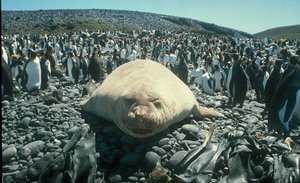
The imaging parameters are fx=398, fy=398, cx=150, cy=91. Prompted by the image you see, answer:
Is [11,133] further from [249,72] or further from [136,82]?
[249,72]

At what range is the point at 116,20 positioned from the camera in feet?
197

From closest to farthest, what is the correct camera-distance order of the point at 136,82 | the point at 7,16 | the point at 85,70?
the point at 136,82 < the point at 85,70 < the point at 7,16

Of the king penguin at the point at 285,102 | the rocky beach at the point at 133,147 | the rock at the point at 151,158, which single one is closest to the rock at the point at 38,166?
the rocky beach at the point at 133,147

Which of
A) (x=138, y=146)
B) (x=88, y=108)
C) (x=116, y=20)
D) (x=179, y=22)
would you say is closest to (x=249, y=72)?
(x=88, y=108)

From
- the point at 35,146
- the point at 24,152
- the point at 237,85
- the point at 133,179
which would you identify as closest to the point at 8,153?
the point at 24,152

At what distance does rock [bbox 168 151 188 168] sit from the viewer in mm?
5007

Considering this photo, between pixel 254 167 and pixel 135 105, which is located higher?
pixel 135 105

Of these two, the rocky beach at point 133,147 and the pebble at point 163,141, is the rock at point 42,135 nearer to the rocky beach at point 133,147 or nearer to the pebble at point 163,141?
the rocky beach at point 133,147

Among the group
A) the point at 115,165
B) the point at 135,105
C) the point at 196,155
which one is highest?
the point at 135,105

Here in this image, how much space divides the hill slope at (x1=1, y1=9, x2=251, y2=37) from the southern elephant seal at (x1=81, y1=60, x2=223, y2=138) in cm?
4006

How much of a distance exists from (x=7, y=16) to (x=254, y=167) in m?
59.1

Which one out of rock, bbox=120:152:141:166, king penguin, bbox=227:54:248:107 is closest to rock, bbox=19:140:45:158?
rock, bbox=120:152:141:166

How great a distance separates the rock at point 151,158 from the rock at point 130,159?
0.16 m

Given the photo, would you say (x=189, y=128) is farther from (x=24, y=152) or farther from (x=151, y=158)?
(x=24, y=152)
